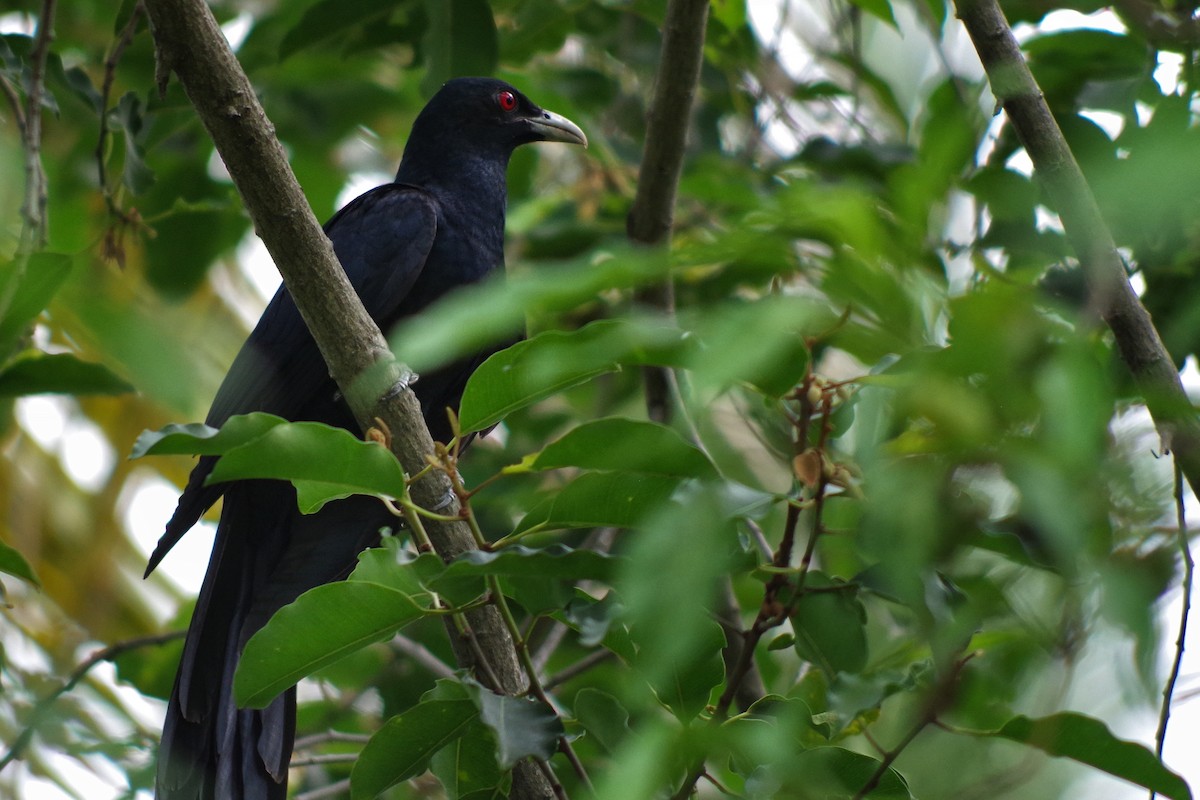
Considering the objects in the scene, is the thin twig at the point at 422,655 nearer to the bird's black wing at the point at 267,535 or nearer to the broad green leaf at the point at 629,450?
the bird's black wing at the point at 267,535

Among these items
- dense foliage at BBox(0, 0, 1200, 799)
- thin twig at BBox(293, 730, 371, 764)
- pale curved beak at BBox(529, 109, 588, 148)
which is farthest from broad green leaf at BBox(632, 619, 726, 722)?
pale curved beak at BBox(529, 109, 588, 148)

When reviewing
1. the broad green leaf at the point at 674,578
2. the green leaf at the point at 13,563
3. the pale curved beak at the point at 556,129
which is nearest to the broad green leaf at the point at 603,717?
the broad green leaf at the point at 674,578

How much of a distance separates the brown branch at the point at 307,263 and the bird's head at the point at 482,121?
1971 millimetres

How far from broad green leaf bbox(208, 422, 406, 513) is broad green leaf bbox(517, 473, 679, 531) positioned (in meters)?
0.24

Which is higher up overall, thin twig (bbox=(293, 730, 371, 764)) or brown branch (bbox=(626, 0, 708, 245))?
brown branch (bbox=(626, 0, 708, 245))

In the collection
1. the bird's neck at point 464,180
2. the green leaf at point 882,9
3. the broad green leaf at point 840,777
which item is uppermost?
the bird's neck at point 464,180

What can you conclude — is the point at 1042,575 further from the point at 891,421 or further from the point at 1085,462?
the point at 1085,462

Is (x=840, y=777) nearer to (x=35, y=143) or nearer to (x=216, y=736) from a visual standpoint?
(x=216, y=736)

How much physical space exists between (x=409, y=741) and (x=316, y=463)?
59 centimetres

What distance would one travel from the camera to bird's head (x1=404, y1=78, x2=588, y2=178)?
427cm

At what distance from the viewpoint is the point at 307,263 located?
7.68ft

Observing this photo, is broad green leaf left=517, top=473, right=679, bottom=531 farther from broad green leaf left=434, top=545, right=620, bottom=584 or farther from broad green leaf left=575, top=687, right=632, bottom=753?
broad green leaf left=575, top=687, right=632, bottom=753

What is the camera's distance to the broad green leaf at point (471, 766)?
2.14m

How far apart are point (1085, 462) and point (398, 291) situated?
2.70 metres
